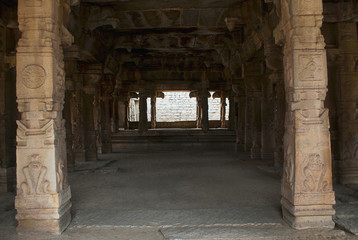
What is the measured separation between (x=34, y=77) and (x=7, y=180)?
3280mm

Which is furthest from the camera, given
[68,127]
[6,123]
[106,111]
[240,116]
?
[106,111]

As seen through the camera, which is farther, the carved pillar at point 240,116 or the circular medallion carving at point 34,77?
the carved pillar at point 240,116

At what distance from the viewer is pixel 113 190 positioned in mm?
5754

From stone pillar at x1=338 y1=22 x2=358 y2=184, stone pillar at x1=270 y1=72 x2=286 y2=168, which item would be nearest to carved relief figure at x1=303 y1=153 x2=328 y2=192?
stone pillar at x1=338 y1=22 x2=358 y2=184

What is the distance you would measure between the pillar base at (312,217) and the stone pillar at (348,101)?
279 centimetres

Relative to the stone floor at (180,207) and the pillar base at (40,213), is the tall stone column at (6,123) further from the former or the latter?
the pillar base at (40,213)

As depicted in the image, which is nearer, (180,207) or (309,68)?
(309,68)

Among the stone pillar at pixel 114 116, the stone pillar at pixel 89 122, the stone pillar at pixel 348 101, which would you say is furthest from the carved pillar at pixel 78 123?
the stone pillar at pixel 348 101

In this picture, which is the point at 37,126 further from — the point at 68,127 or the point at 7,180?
the point at 68,127

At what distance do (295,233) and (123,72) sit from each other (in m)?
12.4

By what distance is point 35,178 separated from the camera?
11.4ft

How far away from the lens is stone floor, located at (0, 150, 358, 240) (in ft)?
11.3

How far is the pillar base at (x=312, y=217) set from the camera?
11.5 feet

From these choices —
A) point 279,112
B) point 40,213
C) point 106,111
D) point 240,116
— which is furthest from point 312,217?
point 106,111
